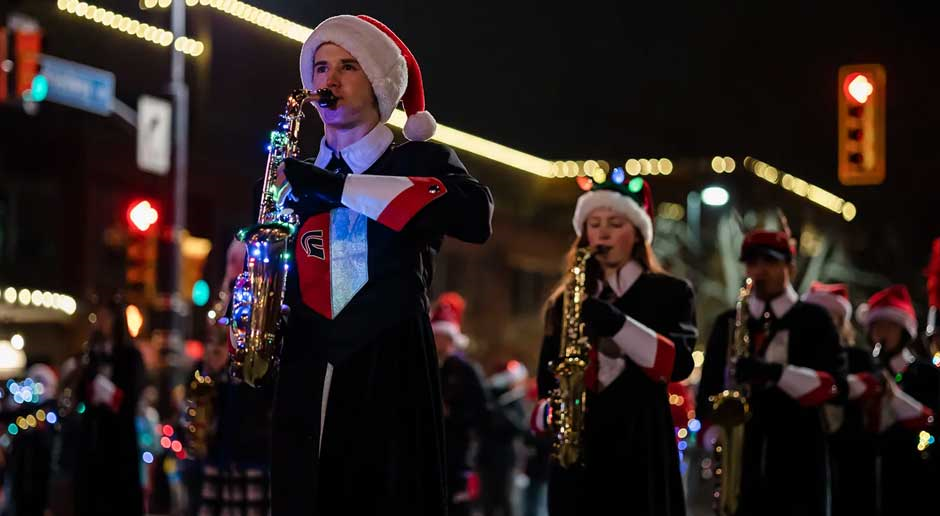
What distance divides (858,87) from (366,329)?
48.5 ft

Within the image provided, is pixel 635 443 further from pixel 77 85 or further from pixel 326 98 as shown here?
pixel 77 85

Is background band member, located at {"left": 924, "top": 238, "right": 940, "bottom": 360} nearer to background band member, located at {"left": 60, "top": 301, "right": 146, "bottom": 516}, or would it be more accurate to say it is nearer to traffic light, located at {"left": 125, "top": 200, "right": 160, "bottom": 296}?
background band member, located at {"left": 60, "top": 301, "right": 146, "bottom": 516}

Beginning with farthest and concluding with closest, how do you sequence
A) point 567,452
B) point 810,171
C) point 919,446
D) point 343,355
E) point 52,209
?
point 52,209, point 810,171, point 919,446, point 567,452, point 343,355

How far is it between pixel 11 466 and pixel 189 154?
22.5 m

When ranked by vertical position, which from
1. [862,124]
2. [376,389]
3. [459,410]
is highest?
[862,124]

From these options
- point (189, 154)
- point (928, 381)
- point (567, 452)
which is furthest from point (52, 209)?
point (567, 452)

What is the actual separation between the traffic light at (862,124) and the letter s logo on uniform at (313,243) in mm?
13870

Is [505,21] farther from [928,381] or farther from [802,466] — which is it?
[928,381]

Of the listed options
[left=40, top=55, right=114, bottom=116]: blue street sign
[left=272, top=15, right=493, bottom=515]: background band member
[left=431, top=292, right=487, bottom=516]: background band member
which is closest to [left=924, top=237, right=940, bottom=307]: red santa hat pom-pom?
[left=431, top=292, right=487, bottom=516]: background band member

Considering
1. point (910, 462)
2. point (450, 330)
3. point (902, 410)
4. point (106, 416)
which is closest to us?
point (902, 410)

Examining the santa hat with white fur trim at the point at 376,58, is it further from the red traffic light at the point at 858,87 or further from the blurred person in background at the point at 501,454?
the red traffic light at the point at 858,87

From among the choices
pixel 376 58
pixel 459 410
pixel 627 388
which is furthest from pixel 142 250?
pixel 376 58

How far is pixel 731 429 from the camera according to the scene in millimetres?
7465

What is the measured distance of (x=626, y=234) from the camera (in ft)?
22.1
